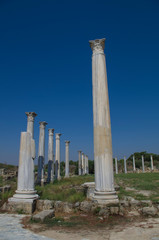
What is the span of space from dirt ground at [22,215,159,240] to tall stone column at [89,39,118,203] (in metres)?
0.95

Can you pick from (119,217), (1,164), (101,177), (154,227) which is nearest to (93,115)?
(101,177)

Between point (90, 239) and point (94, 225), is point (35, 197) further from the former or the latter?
point (90, 239)

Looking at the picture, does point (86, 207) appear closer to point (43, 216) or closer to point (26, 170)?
point (43, 216)

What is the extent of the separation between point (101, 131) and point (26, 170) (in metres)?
4.18

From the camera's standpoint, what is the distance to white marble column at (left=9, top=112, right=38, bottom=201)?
358 inches

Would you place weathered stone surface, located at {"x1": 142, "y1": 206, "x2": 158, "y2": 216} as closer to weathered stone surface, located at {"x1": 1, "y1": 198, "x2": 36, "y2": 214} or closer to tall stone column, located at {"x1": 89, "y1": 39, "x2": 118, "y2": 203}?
tall stone column, located at {"x1": 89, "y1": 39, "x2": 118, "y2": 203}

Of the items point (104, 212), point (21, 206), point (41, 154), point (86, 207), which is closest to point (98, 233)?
point (104, 212)

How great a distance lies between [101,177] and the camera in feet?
25.2

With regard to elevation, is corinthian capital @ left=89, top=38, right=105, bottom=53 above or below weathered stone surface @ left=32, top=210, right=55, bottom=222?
above

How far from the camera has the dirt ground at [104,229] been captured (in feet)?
16.2

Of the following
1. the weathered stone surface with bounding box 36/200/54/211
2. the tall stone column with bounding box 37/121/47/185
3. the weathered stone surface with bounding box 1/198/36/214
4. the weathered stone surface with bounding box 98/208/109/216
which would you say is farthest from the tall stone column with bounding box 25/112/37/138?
the weathered stone surface with bounding box 98/208/109/216

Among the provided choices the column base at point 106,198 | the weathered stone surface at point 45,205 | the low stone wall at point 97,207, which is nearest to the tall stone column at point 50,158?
the weathered stone surface at point 45,205

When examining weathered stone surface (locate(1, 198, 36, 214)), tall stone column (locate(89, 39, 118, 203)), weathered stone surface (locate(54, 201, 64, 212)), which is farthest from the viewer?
weathered stone surface (locate(1, 198, 36, 214))

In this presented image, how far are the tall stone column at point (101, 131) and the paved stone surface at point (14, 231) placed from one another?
9.21 ft
